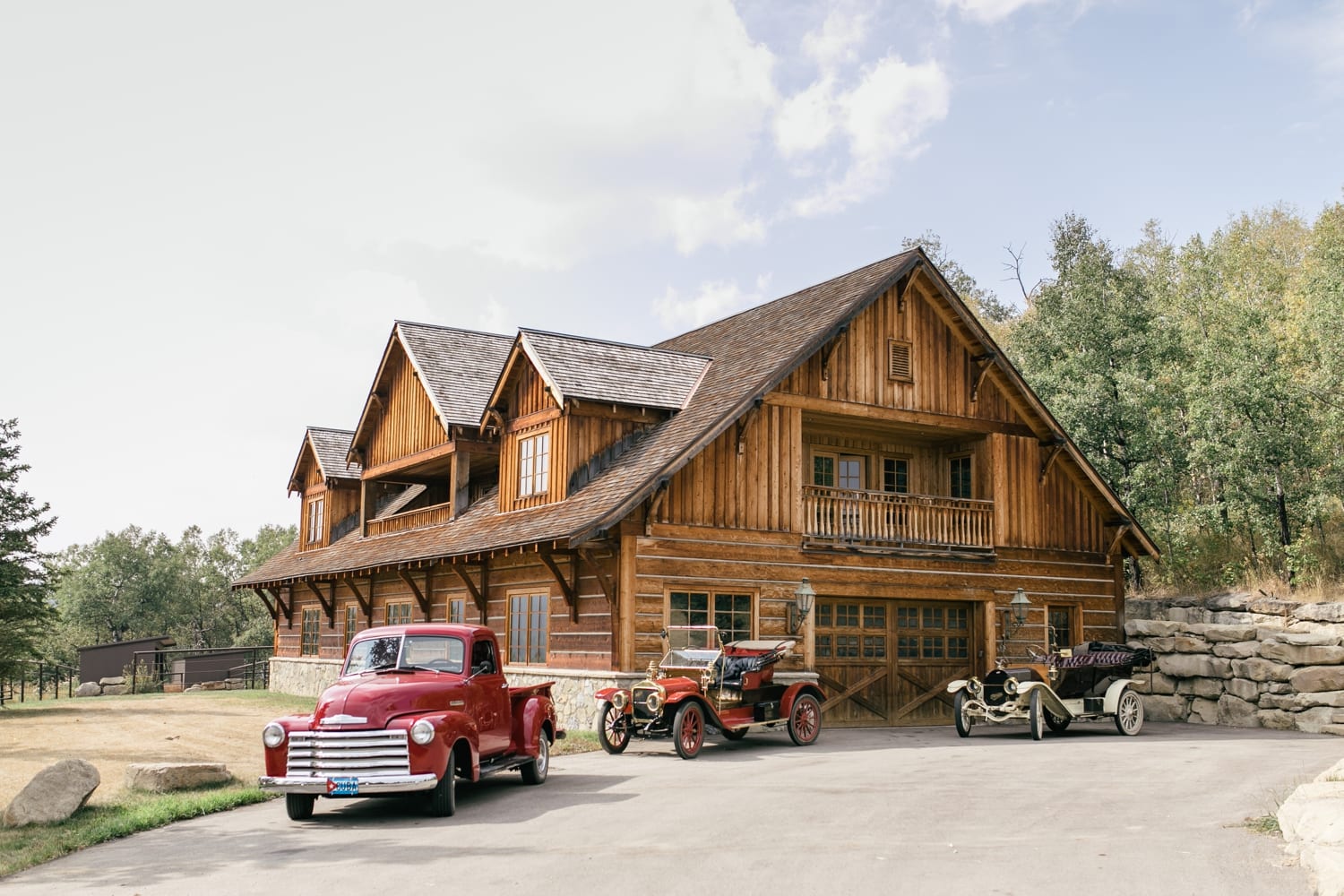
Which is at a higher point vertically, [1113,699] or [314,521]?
[314,521]

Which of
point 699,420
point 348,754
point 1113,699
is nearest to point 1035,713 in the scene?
point 1113,699

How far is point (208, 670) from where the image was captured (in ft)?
132

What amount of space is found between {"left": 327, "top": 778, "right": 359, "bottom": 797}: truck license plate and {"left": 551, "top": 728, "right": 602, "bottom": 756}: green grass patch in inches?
241

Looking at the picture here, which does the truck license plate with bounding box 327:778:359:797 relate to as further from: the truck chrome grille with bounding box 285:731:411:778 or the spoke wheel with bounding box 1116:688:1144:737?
the spoke wheel with bounding box 1116:688:1144:737

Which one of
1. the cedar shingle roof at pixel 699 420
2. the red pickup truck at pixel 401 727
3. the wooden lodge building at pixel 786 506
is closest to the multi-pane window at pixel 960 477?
the wooden lodge building at pixel 786 506

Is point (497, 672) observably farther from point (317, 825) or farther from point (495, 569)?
point (495, 569)

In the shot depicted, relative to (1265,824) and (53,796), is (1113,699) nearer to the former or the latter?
(1265,824)

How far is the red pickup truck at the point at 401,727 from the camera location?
37.2ft

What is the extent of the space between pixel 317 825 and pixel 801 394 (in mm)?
13196

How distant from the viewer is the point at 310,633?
111 feet

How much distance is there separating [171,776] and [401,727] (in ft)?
13.0

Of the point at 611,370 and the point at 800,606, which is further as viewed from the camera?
the point at 611,370

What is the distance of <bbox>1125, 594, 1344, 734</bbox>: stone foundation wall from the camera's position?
21.5 meters

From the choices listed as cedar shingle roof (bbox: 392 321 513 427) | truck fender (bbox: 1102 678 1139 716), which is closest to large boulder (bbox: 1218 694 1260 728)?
truck fender (bbox: 1102 678 1139 716)
